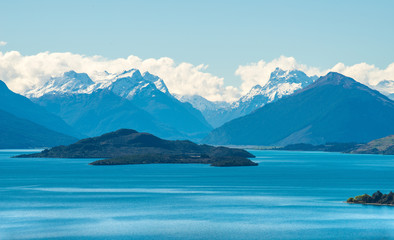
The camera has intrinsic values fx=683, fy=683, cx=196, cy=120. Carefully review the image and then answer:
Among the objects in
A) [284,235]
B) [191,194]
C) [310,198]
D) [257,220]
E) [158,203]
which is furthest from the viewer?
[191,194]

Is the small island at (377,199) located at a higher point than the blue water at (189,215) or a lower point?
higher

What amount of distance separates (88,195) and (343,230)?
79.7m

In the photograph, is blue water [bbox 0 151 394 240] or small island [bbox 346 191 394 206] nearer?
blue water [bbox 0 151 394 240]

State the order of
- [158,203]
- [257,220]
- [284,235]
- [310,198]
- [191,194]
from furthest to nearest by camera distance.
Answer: [191,194] → [310,198] → [158,203] → [257,220] → [284,235]

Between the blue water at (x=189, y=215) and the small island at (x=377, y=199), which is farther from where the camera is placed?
the small island at (x=377, y=199)

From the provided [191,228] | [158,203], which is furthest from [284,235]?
[158,203]

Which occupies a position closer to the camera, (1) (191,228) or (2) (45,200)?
(1) (191,228)

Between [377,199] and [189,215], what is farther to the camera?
[377,199]

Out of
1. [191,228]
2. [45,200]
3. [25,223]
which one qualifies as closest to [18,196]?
[45,200]

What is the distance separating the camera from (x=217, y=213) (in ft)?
444

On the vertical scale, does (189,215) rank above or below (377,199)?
below

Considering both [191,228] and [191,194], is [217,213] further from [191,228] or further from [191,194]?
[191,194]

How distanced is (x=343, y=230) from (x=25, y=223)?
54889 millimetres

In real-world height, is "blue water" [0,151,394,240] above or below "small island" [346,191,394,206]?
below
